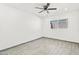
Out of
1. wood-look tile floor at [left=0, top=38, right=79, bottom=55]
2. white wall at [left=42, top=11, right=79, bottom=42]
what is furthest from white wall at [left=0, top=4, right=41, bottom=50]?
white wall at [left=42, top=11, right=79, bottom=42]

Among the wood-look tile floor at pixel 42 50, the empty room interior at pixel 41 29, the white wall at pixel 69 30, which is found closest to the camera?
the wood-look tile floor at pixel 42 50

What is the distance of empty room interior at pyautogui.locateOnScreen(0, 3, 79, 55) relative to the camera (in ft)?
11.0

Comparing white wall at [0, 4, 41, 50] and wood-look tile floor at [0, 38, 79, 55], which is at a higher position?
white wall at [0, 4, 41, 50]

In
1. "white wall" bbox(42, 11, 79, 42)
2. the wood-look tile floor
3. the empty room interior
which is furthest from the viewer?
"white wall" bbox(42, 11, 79, 42)

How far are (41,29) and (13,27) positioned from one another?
150 inches

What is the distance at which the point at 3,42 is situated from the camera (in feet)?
11.1

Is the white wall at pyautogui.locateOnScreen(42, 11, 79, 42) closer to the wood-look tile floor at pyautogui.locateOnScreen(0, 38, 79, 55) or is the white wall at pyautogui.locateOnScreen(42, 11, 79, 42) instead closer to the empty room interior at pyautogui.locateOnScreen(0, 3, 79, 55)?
the empty room interior at pyautogui.locateOnScreen(0, 3, 79, 55)

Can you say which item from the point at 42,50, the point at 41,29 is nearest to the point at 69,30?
the point at 41,29

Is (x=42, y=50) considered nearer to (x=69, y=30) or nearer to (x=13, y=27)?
(x=13, y=27)

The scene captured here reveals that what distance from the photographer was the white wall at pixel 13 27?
11.1 ft

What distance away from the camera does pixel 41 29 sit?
7328mm

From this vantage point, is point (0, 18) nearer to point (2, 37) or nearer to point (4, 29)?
point (4, 29)

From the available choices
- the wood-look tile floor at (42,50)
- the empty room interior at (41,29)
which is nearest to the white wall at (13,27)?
the empty room interior at (41,29)

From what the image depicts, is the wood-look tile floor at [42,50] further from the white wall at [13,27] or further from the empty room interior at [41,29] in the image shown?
the white wall at [13,27]
